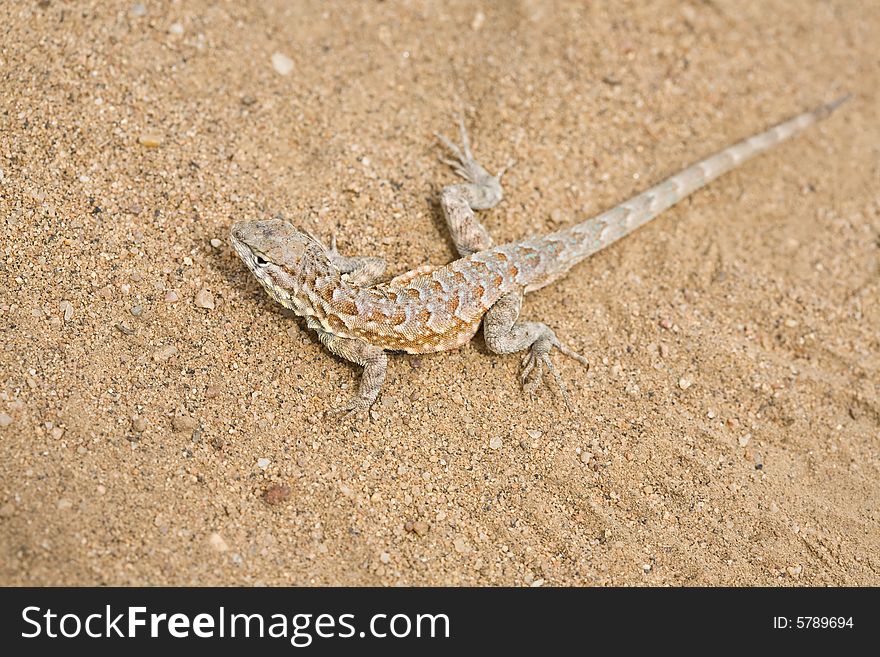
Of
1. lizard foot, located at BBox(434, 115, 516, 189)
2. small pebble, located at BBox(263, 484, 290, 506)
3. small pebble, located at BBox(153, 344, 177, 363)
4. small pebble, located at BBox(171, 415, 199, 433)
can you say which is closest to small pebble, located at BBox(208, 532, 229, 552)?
small pebble, located at BBox(263, 484, 290, 506)

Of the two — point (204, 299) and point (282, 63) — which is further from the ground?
point (282, 63)

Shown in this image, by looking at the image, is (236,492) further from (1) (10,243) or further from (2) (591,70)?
(2) (591,70)

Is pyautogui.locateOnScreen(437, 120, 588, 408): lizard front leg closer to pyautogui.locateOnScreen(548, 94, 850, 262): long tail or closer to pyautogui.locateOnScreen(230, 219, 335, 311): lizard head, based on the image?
pyautogui.locateOnScreen(548, 94, 850, 262): long tail

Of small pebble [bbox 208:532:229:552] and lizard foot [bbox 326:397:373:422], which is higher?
lizard foot [bbox 326:397:373:422]

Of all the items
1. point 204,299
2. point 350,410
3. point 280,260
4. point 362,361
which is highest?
point 280,260

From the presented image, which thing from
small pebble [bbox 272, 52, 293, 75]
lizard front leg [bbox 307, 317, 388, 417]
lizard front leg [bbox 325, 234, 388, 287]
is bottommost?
lizard front leg [bbox 307, 317, 388, 417]

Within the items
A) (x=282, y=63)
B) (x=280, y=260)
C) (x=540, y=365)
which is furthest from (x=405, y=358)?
(x=282, y=63)

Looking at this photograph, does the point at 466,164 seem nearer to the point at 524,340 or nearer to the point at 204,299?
the point at 524,340
